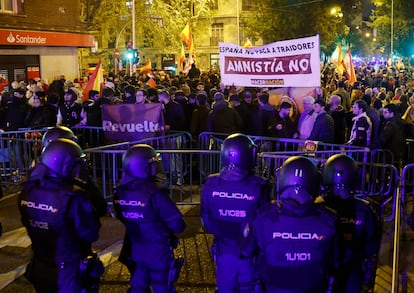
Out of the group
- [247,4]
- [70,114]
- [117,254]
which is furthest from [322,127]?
[247,4]

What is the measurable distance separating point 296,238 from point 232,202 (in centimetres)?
112

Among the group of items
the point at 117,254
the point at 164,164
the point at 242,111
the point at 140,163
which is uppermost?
the point at 242,111

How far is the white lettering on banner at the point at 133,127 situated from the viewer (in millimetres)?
10016

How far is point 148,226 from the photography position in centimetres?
479

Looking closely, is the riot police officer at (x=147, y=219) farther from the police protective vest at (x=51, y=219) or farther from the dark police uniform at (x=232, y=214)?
the police protective vest at (x=51, y=219)

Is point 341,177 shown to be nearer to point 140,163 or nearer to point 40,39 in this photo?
point 140,163

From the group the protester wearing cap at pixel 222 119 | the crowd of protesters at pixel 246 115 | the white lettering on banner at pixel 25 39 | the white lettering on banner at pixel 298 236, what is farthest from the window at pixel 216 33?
the white lettering on banner at pixel 298 236

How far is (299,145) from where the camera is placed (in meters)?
9.18

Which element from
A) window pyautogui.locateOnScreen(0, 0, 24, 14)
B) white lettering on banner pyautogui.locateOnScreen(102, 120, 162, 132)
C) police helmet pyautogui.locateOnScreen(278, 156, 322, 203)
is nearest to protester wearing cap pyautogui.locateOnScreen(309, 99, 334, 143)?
white lettering on banner pyautogui.locateOnScreen(102, 120, 162, 132)

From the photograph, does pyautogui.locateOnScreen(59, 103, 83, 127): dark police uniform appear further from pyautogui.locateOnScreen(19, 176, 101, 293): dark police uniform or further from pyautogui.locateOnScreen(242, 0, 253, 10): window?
pyautogui.locateOnScreen(242, 0, 253, 10): window

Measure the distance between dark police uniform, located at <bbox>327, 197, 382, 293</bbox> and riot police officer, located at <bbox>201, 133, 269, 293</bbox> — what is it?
680 millimetres

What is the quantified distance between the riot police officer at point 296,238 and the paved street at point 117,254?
2.44 meters

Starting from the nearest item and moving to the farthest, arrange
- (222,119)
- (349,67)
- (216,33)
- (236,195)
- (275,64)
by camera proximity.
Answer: (236,195)
(275,64)
(222,119)
(349,67)
(216,33)

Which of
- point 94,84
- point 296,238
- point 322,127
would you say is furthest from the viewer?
point 94,84
